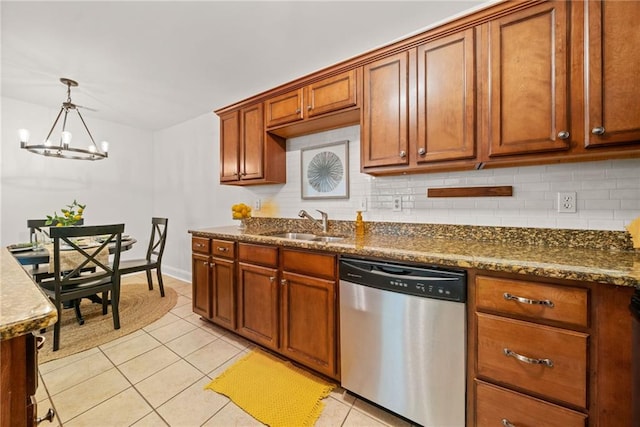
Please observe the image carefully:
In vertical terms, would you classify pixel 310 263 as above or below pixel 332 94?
below

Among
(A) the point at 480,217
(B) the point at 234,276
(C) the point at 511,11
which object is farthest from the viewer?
(B) the point at 234,276

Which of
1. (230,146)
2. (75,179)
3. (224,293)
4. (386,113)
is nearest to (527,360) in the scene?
(386,113)

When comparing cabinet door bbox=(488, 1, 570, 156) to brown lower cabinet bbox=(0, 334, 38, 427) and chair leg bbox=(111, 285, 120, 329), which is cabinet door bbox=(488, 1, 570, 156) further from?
chair leg bbox=(111, 285, 120, 329)

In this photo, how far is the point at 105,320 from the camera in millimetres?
2615

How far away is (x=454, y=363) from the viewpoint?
1.21m

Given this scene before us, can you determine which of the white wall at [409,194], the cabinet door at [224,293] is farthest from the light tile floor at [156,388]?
the white wall at [409,194]

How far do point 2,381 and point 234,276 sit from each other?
64.1 inches

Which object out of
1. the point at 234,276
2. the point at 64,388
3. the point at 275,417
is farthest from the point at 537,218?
the point at 64,388

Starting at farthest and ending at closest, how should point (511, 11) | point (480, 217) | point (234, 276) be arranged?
point (234, 276) < point (480, 217) < point (511, 11)

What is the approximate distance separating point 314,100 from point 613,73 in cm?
172

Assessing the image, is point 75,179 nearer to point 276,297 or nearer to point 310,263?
point 276,297

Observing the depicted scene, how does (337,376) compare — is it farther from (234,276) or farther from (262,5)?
(262,5)

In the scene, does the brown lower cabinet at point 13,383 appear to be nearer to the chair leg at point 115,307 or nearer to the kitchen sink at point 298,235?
the kitchen sink at point 298,235

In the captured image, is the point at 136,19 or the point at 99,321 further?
the point at 99,321
